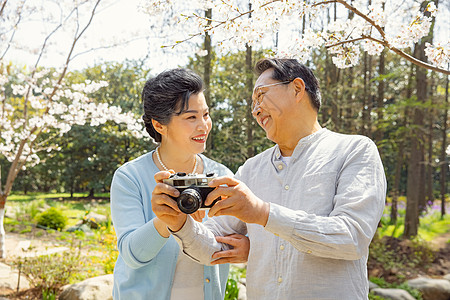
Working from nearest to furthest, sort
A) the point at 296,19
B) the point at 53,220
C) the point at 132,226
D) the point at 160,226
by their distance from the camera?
the point at 160,226, the point at 132,226, the point at 296,19, the point at 53,220

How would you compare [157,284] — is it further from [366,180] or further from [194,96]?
[366,180]

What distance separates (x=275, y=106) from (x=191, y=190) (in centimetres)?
61

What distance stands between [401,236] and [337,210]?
31.6 ft

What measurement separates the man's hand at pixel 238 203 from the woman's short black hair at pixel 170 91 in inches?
33.8

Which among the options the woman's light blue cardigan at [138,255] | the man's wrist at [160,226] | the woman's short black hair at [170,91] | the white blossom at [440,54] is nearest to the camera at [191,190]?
the man's wrist at [160,226]

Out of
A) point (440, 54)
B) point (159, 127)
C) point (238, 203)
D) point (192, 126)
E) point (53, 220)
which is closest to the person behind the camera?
point (238, 203)

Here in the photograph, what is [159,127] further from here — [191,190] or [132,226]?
[191,190]

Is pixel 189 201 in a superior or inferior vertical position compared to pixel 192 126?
inferior

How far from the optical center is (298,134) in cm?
183

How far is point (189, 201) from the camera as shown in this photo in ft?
4.83

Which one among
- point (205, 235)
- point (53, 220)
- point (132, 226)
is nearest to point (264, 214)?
point (205, 235)

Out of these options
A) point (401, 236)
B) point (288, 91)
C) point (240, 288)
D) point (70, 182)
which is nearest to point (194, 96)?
point (288, 91)

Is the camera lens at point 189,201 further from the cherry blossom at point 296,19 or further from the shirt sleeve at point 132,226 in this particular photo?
the cherry blossom at point 296,19

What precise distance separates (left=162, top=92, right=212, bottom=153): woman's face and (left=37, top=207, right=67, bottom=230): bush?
9468mm
